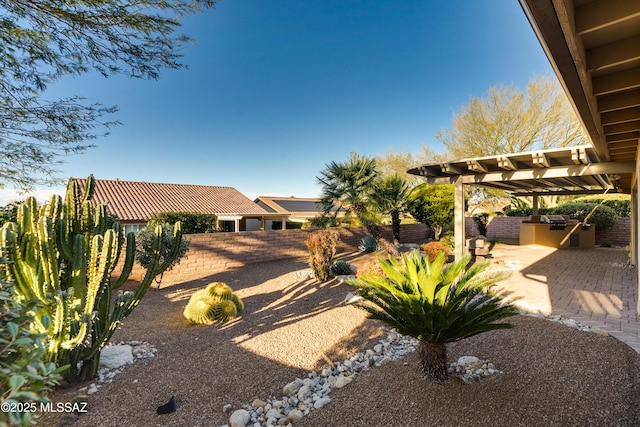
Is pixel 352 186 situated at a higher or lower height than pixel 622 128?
lower

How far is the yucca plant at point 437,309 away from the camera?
2719 millimetres

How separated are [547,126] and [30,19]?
22.1 meters

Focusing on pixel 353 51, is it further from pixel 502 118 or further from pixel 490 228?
→ pixel 490 228

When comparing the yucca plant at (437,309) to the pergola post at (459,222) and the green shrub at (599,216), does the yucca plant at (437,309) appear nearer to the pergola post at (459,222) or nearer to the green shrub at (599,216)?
the pergola post at (459,222)

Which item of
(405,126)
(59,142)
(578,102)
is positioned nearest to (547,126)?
(405,126)

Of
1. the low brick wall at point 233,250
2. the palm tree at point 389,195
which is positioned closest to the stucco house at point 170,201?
the low brick wall at point 233,250

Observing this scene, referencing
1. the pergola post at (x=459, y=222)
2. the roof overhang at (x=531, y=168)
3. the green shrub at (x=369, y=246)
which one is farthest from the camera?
the green shrub at (x=369, y=246)

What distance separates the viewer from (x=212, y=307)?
530 cm

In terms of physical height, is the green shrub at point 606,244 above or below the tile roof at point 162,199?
below

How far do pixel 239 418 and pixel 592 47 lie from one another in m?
4.40

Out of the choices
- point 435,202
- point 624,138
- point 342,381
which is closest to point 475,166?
point 624,138

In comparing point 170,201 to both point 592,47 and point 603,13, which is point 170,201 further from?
point 603,13

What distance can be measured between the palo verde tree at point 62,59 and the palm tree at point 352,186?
6624mm

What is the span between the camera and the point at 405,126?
20375 mm
